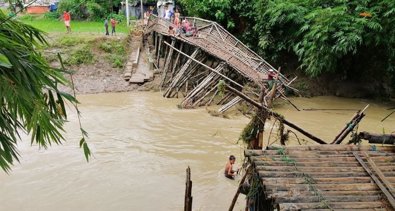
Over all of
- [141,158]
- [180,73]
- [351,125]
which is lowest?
[141,158]

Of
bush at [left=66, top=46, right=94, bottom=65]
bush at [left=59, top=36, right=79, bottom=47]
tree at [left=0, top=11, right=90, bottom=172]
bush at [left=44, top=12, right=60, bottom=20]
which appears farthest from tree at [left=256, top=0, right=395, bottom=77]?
bush at [left=44, top=12, right=60, bottom=20]

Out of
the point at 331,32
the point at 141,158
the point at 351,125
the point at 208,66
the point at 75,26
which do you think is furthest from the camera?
the point at 75,26

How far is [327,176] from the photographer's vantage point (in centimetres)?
421

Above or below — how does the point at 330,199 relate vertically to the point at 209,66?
above

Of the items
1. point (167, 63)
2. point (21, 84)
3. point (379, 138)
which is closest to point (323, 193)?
point (379, 138)

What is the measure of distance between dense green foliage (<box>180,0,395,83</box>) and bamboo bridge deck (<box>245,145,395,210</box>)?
994cm

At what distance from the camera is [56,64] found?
19.3 metres

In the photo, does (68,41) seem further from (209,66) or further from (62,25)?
Result: (209,66)

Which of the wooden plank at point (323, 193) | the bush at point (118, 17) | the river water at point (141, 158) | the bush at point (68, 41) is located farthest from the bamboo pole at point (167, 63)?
the wooden plank at point (323, 193)

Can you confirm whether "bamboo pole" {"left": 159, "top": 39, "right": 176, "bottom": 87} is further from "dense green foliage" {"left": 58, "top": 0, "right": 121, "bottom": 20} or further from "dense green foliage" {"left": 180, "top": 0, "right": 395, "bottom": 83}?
"dense green foliage" {"left": 58, "top": 0, "right": 121, "bottom": 20}

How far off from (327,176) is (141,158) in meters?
7.13

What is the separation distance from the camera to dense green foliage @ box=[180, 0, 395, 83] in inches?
542

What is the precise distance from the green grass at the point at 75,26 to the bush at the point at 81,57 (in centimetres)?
274

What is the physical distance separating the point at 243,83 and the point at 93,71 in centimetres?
791
